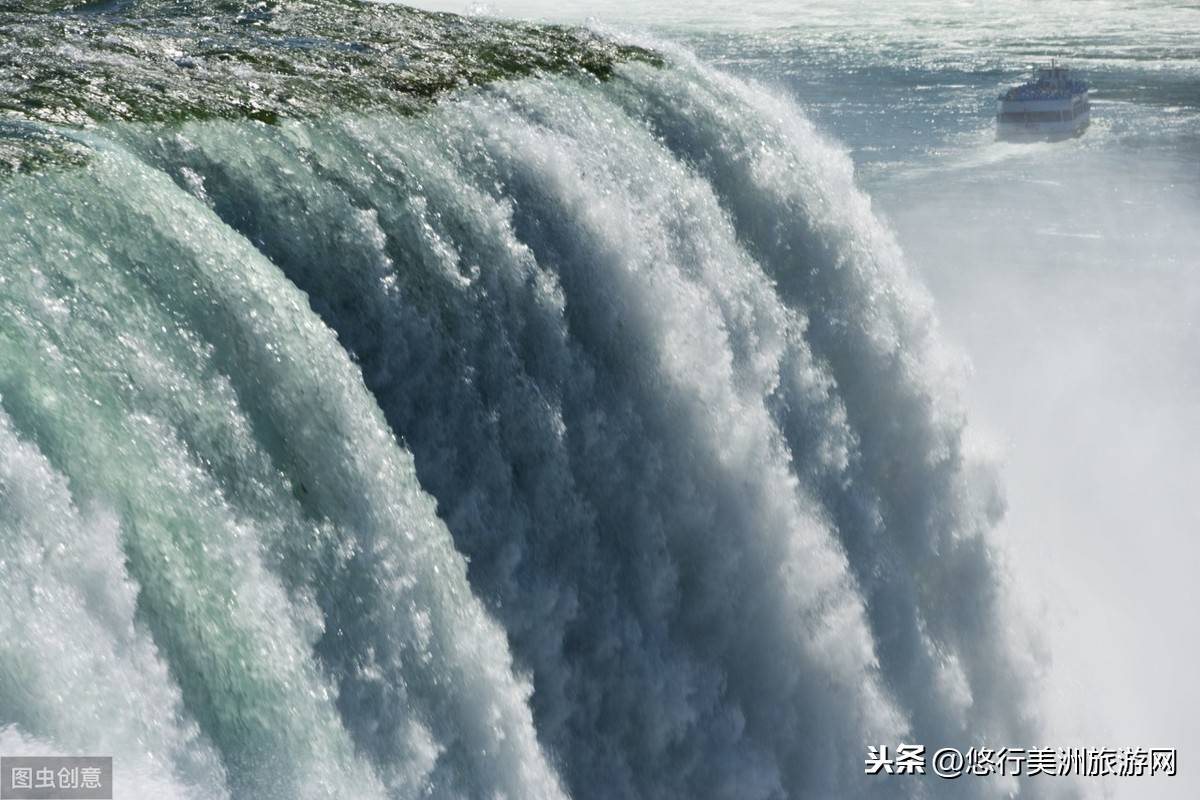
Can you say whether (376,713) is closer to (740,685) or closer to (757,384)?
(740,685)

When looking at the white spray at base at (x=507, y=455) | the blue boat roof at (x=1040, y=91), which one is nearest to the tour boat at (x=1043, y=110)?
the blue boat roof at (x=1040, y=91)

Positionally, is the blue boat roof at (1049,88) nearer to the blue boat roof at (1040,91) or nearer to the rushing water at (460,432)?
the blue boat roof at (1040,91)

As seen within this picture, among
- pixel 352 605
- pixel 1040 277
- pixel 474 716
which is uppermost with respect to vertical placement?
pixel 352 605

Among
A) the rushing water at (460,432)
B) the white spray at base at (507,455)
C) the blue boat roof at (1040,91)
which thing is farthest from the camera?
the blue boat roof at (1040,91)

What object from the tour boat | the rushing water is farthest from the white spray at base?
the tour boat

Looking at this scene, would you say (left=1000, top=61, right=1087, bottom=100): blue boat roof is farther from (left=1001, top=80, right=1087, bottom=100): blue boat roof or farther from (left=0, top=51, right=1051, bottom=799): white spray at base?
(left=0, top=51, right=1051, bottom=799): white spray at base

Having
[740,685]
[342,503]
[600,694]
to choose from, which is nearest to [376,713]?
[342,503]

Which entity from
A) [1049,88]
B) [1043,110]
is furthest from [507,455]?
[1049,88]
